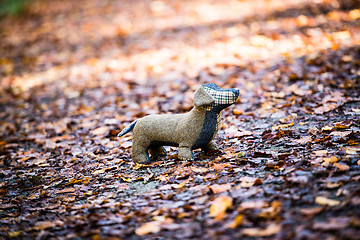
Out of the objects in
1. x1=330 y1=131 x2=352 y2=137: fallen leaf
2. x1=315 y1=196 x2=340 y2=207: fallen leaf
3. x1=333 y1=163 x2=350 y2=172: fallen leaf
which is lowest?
x1=315 y1=196 x2=340 y2=207: fallen leaf

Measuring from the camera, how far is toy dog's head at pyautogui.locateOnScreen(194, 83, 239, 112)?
341cm

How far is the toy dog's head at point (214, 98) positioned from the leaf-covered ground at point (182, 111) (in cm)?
58

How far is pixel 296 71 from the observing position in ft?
21.5

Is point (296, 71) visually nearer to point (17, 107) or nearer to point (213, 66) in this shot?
point (213, 66)

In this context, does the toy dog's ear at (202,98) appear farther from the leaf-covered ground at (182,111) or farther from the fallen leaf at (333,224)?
the fallen leaf at (333,224)

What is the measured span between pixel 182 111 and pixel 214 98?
2.48m

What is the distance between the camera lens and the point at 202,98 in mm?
3428

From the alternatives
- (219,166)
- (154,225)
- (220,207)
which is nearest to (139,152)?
(219,166)

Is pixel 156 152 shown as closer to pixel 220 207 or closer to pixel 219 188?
pixel 219 188

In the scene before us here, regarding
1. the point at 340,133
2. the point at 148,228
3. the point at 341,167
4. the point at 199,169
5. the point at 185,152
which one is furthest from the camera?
the point at 340,133

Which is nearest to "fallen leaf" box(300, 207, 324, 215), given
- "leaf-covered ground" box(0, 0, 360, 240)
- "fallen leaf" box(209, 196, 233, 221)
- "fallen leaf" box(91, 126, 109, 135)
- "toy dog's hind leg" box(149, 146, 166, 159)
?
"leaf-covered ground" box(0, 0, 360, 240)

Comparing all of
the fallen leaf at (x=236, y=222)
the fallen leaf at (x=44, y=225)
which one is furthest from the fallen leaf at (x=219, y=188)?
the fallen leaf at (x=44, y=225)

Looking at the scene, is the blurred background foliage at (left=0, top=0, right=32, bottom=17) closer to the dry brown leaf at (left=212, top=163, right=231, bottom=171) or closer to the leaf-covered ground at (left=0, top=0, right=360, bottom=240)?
the leaf-covered ground at (left=0, top=0, right=360, bottom=240)

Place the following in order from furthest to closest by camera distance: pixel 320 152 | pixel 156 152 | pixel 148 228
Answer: pixel 156 152
pixel 320 152
pixel 148 228
